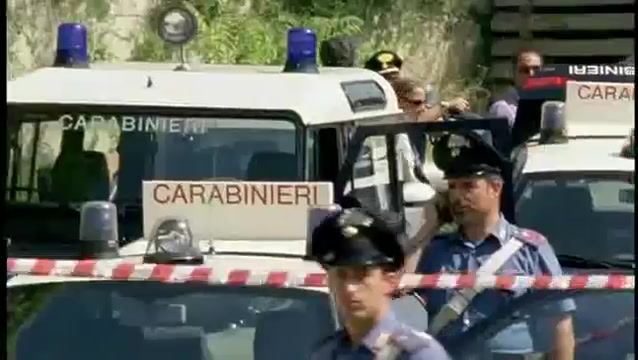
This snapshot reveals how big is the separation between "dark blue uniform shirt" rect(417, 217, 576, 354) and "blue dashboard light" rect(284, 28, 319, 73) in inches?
93.4

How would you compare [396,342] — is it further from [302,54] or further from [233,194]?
[302,54]

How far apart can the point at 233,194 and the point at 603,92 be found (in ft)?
10.2

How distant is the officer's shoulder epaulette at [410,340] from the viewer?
160 inches

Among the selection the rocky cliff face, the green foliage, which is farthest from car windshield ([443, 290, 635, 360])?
the green foliage

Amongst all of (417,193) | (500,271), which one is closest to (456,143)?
(500,271)

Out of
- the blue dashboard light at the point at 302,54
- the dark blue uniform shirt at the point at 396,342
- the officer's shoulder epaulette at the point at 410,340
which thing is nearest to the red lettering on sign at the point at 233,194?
the blue dashboard light at the point at 302,54

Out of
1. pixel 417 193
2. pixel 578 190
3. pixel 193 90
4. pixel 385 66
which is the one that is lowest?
pixel 417 193

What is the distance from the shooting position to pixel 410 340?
13.4 ft

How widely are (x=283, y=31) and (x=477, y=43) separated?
7.61 ft

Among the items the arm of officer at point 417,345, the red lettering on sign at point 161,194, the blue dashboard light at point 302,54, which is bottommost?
the red lettering on sign at point 161,194

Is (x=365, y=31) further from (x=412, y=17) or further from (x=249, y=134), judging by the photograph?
(x=249, y=134)

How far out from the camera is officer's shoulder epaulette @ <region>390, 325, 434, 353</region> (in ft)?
13.4

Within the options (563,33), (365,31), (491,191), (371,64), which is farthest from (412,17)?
(491,191)

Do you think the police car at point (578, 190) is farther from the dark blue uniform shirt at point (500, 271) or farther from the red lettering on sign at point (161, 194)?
the red lettering on sign at point (161, 194)
